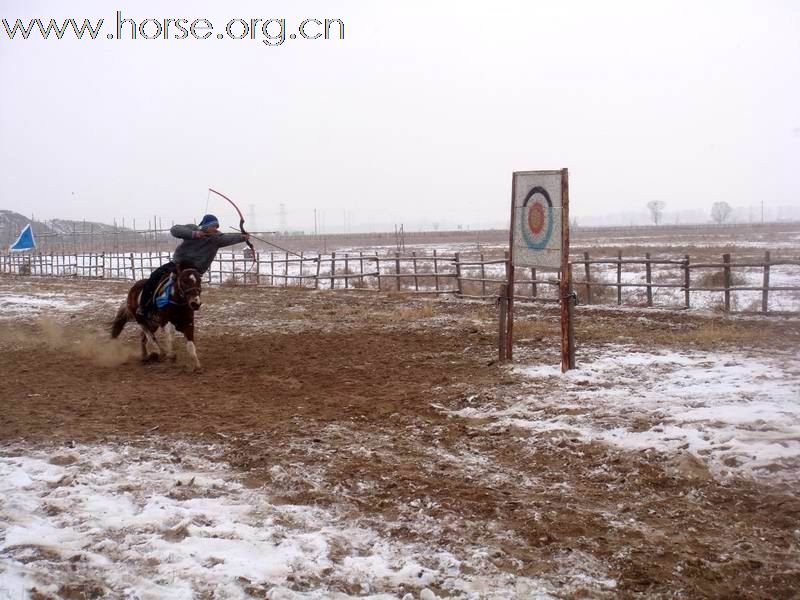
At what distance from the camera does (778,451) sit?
4.86m

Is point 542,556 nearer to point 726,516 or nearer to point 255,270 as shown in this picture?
point 726,516

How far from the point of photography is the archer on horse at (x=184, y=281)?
9.06 metres

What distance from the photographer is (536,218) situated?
27.9ft

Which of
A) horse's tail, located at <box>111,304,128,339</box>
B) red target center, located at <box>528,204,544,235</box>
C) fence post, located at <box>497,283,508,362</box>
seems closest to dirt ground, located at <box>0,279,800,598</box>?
fence post, located at <box>497,283,508,362</box>

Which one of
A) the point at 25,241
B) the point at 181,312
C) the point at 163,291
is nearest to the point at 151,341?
the point at 163,291

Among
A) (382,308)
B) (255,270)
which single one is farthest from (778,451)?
(255,270)

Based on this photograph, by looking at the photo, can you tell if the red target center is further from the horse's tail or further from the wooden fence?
the horse's tail

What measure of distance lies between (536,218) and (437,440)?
3730mm

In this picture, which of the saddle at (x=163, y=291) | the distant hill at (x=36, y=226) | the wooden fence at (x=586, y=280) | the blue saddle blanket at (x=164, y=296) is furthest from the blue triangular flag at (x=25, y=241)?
the distant hill at (x=36, y=226)

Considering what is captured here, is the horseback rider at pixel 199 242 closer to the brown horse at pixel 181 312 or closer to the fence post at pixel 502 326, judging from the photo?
the brown horse at pixel 181 312

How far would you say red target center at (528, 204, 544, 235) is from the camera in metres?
8.41

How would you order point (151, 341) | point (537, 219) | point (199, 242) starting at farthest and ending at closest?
point (151, 341) < point (199, 242) < point (537, 219)

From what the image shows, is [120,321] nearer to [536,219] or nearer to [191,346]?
[191,346]

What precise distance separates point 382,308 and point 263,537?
12.2 metres
